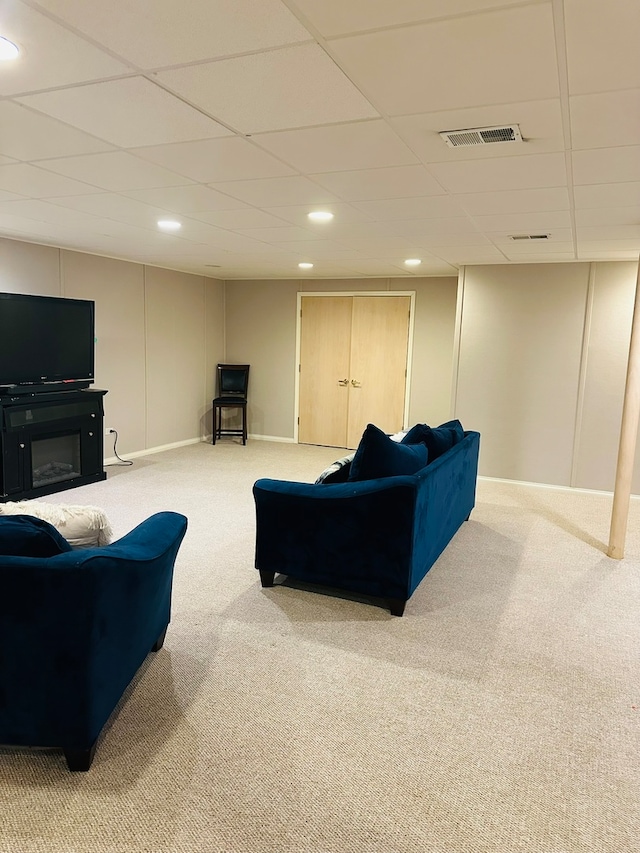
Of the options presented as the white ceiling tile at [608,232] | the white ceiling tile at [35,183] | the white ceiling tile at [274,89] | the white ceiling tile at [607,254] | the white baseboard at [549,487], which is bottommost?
the white baseboard at [549,487]

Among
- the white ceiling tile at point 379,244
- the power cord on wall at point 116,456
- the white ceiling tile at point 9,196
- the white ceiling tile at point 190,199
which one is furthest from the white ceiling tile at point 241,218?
the power cord on wall at point 116,456

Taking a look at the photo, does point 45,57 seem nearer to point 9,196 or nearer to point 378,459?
point 9,196

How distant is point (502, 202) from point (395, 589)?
2.34 metres

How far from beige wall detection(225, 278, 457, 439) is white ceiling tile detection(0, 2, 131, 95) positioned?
599 centimetres

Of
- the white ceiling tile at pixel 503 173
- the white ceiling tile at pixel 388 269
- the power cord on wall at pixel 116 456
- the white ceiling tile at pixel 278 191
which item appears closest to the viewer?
the white ceiling tile at pixel 503 173

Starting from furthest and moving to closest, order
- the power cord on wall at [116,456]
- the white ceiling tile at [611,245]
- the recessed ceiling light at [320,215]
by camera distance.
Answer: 1. the power cord on wall at [116,456]
2. the white ceiling tile at [611,245]
3. the recessed ceiling light at [320,215]

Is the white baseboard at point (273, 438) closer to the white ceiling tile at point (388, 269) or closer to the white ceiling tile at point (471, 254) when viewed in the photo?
the white ceiling tile at point (388, 269)

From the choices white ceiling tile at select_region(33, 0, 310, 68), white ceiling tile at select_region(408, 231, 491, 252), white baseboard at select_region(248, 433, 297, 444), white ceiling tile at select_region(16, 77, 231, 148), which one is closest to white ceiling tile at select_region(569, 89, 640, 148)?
white ceiling tile at select_region(33, 0, 310, 68)

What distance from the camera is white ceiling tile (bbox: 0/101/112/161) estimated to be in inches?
90.7

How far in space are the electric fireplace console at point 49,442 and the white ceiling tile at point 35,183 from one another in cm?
218

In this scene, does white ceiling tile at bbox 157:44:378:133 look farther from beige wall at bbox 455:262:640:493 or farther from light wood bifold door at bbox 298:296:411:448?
light wood bifold door at bbox 298:296:411:448

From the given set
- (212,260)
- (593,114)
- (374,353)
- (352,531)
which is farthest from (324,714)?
(374,353)

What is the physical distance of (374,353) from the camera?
7.90 meters

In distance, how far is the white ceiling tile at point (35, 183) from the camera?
3062mm
